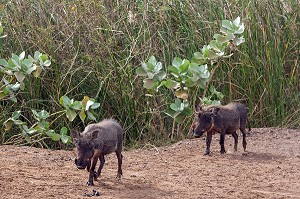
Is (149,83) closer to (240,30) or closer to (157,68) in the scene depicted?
(157,68)

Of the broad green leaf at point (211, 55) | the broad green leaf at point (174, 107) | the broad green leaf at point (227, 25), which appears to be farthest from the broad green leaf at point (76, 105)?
the broad green leaf at point (227, 25)

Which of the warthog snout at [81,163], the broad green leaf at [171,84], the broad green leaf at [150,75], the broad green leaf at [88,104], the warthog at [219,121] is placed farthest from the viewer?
the warthog at [219,121]

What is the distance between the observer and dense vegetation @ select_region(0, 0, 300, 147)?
32.6 feet

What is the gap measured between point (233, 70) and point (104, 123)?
3238 millimetres

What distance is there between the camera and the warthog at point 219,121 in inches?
346

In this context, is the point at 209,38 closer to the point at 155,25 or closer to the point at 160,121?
the point at 155,25

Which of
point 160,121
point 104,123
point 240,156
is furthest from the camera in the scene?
point 160,121

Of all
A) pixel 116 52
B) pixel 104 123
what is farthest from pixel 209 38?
pixel 104 123

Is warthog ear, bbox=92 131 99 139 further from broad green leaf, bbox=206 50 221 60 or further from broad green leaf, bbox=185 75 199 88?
broad green leaf, bbox=206 50 221 60

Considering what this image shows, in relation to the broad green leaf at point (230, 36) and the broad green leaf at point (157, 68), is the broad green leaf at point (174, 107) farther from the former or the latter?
the broad green leaf at point (230, 36)

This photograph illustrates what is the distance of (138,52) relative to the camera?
33.4ft

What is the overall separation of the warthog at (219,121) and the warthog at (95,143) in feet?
4.53

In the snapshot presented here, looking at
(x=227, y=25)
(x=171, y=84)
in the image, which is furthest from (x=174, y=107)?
(x=227, y=25)

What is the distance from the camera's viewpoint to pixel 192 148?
9.35 m
